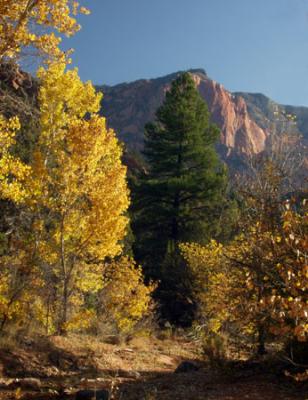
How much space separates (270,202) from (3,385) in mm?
5689

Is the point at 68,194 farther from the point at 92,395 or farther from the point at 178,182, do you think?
the point at 178,182

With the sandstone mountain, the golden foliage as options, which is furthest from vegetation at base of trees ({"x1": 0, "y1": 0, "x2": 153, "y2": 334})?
the sandstone mountain

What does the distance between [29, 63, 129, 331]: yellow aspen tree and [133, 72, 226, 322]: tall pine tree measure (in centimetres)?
1488

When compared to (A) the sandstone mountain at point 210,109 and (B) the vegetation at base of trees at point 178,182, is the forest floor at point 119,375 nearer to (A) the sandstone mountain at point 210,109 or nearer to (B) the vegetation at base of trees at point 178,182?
(B) the vegetation at base of trees at point 178,182

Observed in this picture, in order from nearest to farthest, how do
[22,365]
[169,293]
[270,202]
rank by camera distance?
[270,202] → [22,365] → [169,293]

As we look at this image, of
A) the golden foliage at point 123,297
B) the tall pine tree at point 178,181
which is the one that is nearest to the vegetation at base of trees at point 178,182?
the tall pine tree at point 178,181

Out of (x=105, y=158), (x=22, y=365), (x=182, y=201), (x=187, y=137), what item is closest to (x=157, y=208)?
(x=182, y=201)

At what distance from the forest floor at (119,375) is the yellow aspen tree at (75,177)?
841 mm

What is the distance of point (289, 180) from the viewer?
8.30 meters

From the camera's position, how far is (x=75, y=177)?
10727 mm

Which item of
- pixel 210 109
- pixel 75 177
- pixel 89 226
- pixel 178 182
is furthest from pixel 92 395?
pixel 210 109

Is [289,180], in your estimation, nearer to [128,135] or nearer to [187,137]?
[187,137]

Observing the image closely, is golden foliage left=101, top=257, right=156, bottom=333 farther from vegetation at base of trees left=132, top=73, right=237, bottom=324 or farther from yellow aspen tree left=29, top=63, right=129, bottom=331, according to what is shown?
vegetation at base of trees left=132, top=73, right=237, bottom=324

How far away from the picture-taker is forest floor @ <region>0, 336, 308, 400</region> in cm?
702
